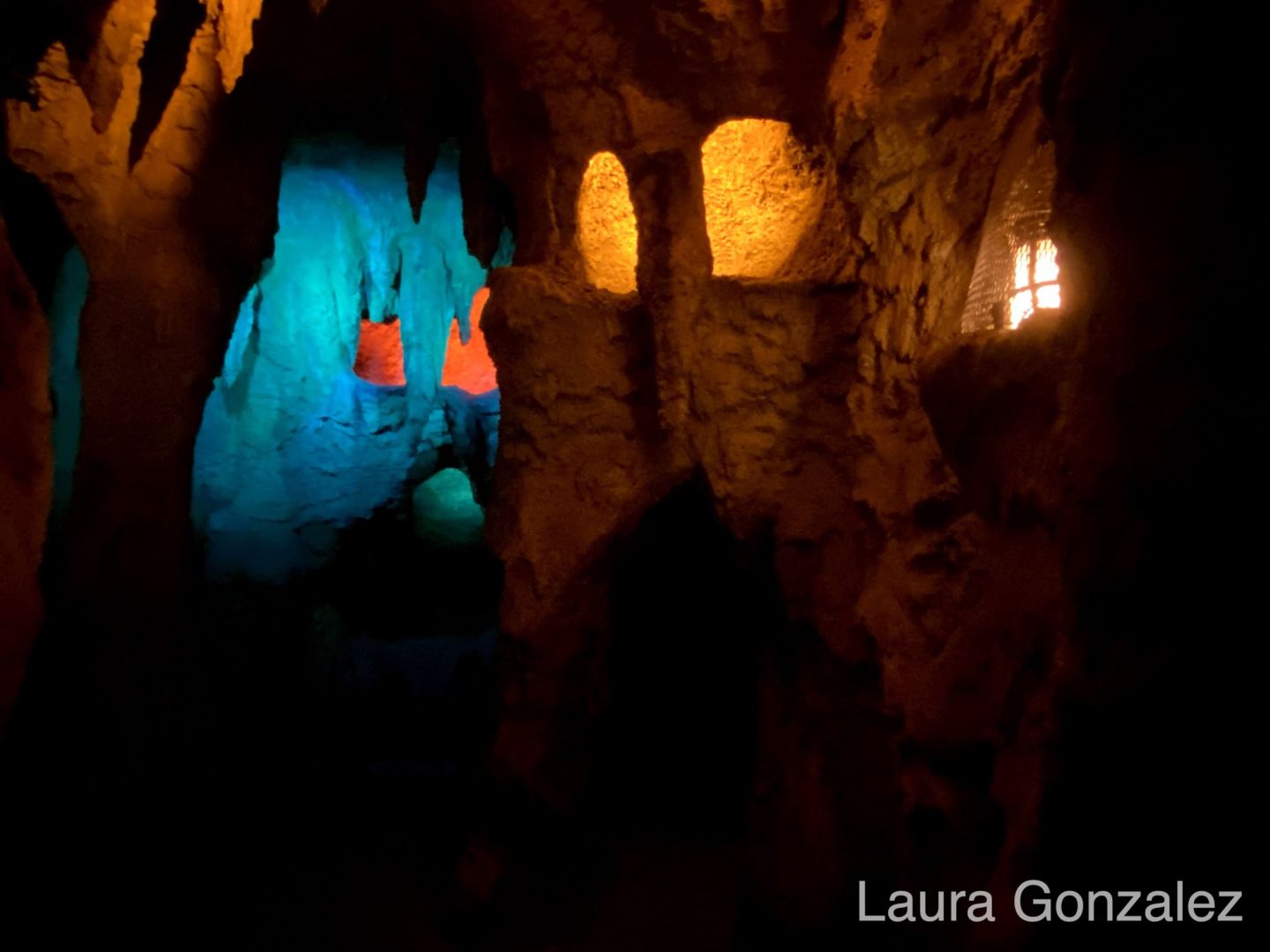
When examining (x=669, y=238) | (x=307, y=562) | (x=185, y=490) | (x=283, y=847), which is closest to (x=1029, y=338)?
(x=669, y=238)

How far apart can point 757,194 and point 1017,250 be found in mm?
2889

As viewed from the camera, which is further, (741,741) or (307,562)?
(307,562)

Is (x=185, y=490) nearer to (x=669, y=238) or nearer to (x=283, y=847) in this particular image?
(x=283, y=847)

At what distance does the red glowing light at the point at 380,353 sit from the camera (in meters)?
15.5

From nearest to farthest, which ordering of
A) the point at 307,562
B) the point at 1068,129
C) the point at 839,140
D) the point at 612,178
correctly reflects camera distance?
the point at 1068,129
the point at 839,140
the point at 612,178
the point at 307,562

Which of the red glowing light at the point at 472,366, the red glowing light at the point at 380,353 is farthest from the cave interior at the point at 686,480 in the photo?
the red glowing light at the point at 472,366

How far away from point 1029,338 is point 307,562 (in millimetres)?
9970

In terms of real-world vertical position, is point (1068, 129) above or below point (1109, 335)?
above

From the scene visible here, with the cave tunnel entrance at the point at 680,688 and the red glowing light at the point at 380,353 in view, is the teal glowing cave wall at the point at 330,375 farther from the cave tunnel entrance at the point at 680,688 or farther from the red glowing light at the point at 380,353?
the cave tunnel entrance at the point at 680,688

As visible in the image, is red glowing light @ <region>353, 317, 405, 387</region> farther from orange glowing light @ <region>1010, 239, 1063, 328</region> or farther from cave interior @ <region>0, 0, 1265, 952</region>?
orange glowing light @ <region>1010, 239, 1063, 328</region>

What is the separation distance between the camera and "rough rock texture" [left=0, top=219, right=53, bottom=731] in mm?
2539

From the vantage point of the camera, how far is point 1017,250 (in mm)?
2740

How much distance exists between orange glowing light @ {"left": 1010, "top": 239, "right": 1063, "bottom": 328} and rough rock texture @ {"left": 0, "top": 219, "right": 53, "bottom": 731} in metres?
3.36

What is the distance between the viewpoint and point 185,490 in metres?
6.87
